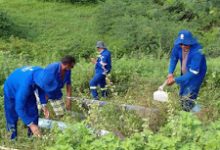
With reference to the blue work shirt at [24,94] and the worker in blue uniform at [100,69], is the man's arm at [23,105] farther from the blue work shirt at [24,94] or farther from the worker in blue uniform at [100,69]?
the worker in blue uniform at [100,69]

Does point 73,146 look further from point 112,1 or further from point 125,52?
point 112,1

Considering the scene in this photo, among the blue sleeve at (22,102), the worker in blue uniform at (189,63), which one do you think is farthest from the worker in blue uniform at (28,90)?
the worker in blue uniform at (189,63)

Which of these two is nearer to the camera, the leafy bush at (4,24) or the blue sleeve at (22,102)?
the blue sleeve at (22,102)

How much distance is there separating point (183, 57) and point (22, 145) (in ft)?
10.8

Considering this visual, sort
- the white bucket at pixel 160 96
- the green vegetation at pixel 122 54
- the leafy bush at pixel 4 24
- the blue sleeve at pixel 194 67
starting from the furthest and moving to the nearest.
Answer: the leafy bush at pixel 4 24 → the white bucket at pixel 160 96 → the blue sleeve at pixel 194 67 → the green vegetation at pixel 122 54

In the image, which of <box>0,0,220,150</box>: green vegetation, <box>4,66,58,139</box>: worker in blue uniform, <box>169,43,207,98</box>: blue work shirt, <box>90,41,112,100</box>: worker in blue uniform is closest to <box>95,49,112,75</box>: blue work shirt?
<box>90,41,112,100</box>: worker in blue uniform

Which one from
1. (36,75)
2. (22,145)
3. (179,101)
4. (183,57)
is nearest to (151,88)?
(183,57)

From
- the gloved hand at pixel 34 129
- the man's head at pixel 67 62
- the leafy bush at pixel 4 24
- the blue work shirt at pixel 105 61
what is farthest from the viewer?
the leafy bush at pixel 4 24

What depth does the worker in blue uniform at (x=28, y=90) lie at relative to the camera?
7125 millimetres

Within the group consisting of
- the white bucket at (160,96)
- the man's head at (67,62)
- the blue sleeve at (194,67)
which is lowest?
the white bucket at (160,96)

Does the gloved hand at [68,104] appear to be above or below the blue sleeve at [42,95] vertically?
below

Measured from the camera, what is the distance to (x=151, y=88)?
9.77 meters

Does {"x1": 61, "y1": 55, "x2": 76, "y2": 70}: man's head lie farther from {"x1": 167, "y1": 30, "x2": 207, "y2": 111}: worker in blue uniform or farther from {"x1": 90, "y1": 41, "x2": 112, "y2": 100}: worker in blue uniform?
{"x1": 90, "y1": 41, "x2": 112, "y2": 100}: worker in blue uniform

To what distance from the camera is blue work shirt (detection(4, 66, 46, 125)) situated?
23.5 feet
